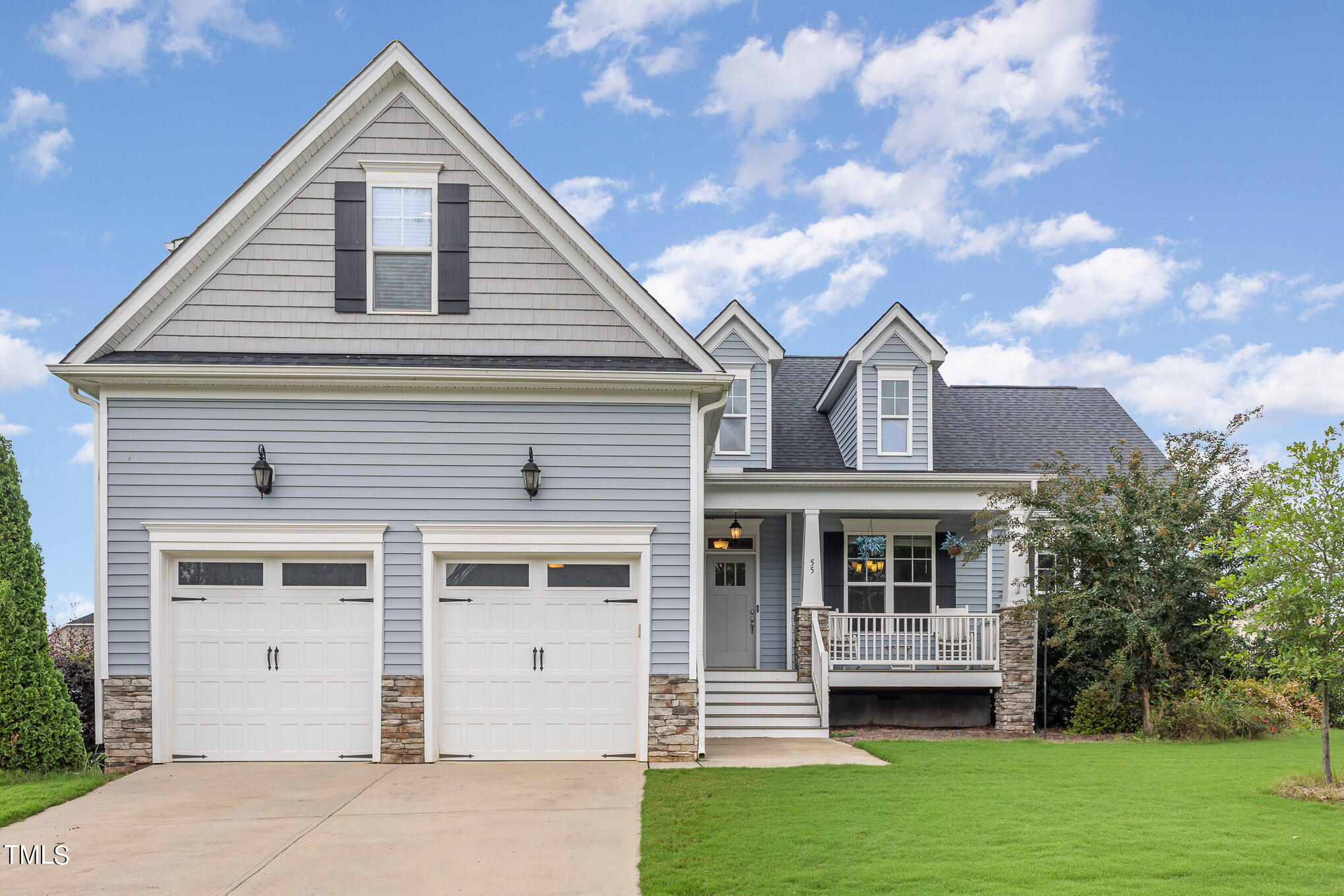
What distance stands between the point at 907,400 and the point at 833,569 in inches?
119

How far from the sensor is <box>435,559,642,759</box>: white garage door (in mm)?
9734

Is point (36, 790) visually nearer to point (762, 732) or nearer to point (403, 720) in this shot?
point (403, 720)

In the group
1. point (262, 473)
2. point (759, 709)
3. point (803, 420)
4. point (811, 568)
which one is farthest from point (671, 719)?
point (803, 420)

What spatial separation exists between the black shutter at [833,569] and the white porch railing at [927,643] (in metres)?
1.45

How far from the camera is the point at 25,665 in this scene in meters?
8.91

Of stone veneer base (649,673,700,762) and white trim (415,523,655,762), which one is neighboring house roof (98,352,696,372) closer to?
white trim (415,523,655,762)

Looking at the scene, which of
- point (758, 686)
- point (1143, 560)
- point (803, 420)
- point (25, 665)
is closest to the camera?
point (25, 665)

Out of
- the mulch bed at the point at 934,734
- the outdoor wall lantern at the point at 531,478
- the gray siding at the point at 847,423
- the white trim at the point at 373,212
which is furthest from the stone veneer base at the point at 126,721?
the gray siding at the point at 847,423

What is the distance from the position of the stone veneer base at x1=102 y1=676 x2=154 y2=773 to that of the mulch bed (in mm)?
7939

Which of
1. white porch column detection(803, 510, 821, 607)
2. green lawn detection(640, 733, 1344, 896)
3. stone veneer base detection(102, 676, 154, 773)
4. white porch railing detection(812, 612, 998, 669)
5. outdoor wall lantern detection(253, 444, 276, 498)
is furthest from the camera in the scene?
white porch column detection(803, 510, 821, 607)

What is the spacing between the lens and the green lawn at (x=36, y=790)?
7605 mm

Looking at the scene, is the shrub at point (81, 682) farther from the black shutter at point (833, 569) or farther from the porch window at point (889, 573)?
the porch window at point (889, 573)

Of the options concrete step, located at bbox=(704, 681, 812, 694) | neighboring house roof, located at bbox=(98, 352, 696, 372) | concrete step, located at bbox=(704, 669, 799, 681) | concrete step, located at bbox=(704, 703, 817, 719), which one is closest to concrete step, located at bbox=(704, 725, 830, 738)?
concrete step, located at bbox=(704, 703, 817, 719)

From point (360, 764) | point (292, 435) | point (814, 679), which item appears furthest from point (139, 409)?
point (814, 679)
